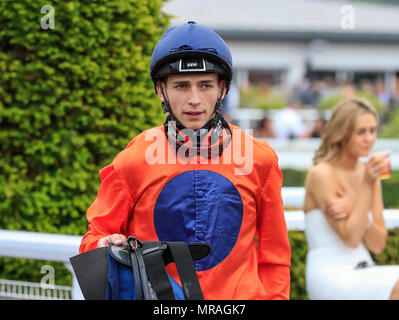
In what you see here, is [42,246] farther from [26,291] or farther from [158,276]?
[158,276]

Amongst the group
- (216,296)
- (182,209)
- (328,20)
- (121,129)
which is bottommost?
(216,296)

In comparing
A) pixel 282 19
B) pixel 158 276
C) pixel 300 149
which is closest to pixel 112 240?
pixel 158 276

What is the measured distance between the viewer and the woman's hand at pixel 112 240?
1888 millimetres

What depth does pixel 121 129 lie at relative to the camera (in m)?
3.73

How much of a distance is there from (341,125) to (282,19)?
17.2 metres

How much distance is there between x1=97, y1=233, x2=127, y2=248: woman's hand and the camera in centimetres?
189

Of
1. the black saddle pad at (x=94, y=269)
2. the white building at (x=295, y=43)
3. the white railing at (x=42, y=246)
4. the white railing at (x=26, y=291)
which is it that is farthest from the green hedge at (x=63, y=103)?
the white building at (x=295, y=43)

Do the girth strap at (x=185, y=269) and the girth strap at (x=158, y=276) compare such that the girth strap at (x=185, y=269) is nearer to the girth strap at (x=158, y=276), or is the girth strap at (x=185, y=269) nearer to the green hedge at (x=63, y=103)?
the girth strap at (x=158, y=276)

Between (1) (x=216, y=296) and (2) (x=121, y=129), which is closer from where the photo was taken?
(1) (x=216, y=296)

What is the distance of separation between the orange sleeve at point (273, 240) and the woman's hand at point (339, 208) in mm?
1305

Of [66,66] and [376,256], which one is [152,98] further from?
[376,256]

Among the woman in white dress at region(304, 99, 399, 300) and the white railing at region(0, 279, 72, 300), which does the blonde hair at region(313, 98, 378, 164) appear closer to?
the woman in white dress at region(304, 99, 399, 300)
